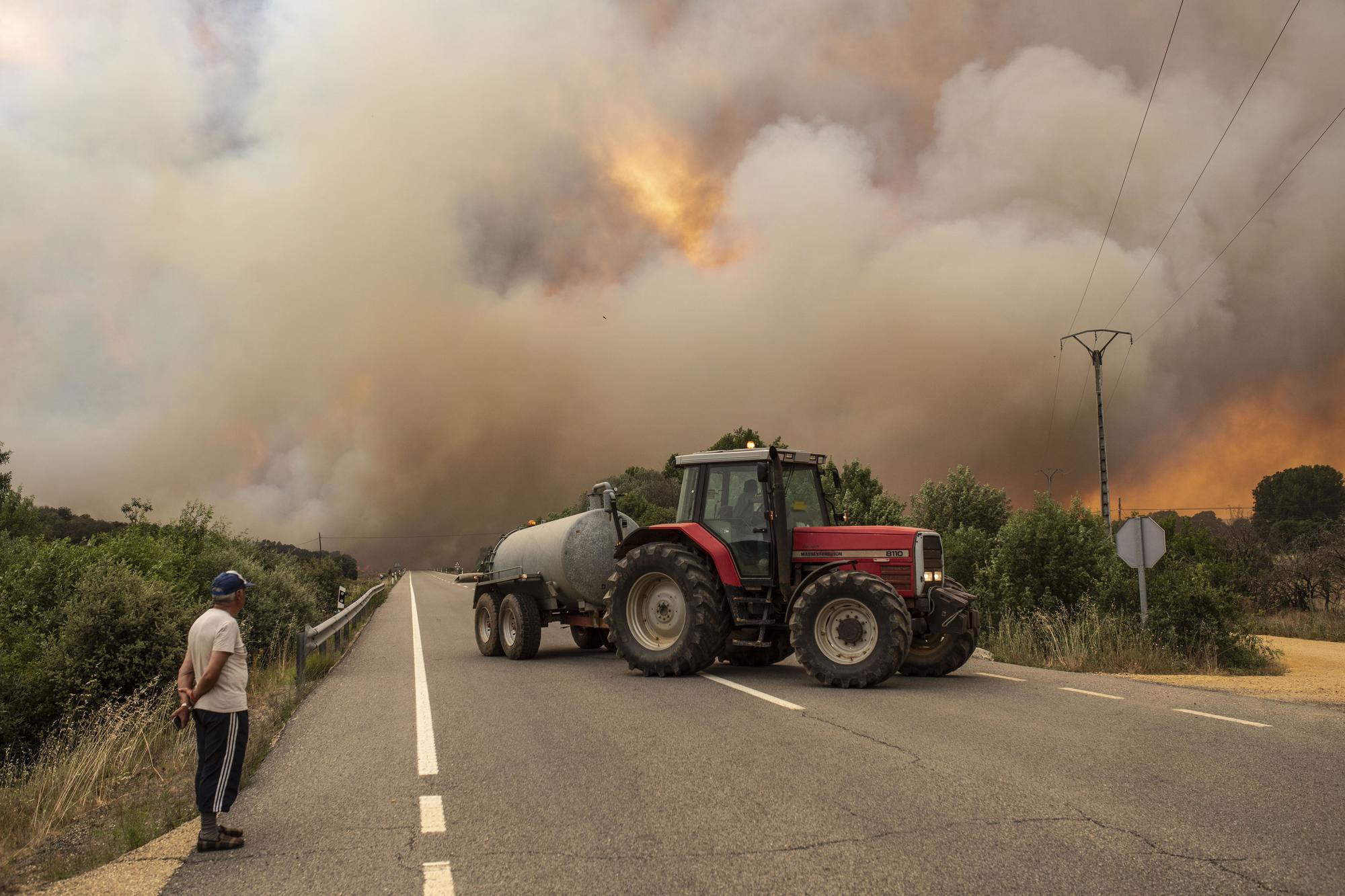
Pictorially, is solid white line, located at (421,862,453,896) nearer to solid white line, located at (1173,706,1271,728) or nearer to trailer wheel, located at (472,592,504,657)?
solid white line, located at (1173,706,1271,728)

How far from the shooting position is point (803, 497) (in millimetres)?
13641

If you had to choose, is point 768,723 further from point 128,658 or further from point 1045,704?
point 128,658

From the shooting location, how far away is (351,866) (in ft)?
17.7

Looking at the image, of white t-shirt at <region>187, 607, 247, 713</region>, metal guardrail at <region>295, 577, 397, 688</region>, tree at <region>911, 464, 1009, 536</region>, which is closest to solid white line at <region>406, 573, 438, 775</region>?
metal guardrail at <region>295, 577, 397, 688</region>

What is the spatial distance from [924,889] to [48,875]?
4.92 m

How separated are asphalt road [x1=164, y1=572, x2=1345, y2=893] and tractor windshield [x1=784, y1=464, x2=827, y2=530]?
2675 millimetres

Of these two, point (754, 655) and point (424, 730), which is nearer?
point (424, 730)

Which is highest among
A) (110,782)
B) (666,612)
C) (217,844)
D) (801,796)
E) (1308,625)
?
(1308,625)

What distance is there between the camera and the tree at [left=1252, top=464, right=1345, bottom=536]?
115562mm

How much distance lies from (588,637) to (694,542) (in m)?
5.20

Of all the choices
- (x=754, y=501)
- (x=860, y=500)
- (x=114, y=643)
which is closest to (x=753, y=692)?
(x=754, y=501)

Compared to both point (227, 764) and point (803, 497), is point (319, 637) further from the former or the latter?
point (227, 764)

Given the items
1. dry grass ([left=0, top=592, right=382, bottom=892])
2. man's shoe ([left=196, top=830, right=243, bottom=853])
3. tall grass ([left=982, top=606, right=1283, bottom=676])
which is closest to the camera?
man's shoe ([left=196, top=830, right=243, bottom=853])

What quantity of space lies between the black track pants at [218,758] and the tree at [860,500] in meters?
9.50
